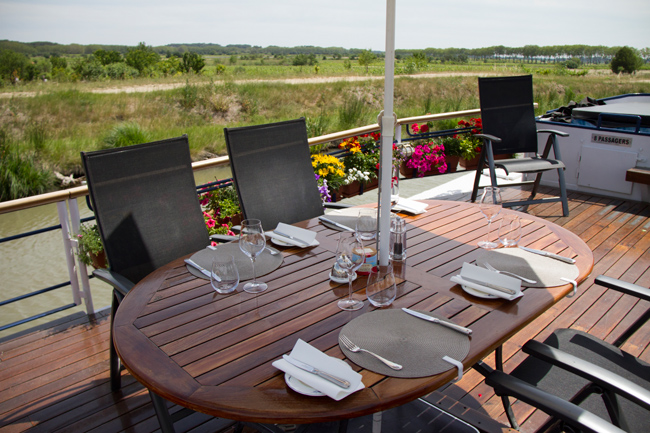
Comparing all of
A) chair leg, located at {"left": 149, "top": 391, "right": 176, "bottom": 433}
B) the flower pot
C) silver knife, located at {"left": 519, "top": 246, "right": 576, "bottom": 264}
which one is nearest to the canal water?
the flower pot

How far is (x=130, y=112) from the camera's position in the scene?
15.7 meters

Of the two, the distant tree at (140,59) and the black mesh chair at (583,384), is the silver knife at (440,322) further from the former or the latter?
the distant tree at (140,59)

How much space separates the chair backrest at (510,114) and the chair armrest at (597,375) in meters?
3.59

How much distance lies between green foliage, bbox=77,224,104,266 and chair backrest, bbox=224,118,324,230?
3.07 ft

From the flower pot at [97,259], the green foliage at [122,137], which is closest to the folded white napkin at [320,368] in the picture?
the flower pot at [97,259]

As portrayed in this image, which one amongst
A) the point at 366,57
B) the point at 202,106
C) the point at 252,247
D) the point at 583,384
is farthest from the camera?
the point at 366,57

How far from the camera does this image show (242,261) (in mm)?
1814

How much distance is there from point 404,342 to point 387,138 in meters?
0.67

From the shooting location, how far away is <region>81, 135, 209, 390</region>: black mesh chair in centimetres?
195

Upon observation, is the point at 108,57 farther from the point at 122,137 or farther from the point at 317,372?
the point at 317,372

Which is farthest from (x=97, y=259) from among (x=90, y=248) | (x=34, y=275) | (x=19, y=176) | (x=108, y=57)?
(x=108, y=57)

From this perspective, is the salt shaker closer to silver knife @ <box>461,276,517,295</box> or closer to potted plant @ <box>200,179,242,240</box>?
silver knife @ <box>461,276,517,295</box>

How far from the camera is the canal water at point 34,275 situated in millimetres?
4336

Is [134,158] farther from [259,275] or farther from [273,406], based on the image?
[273,406]
